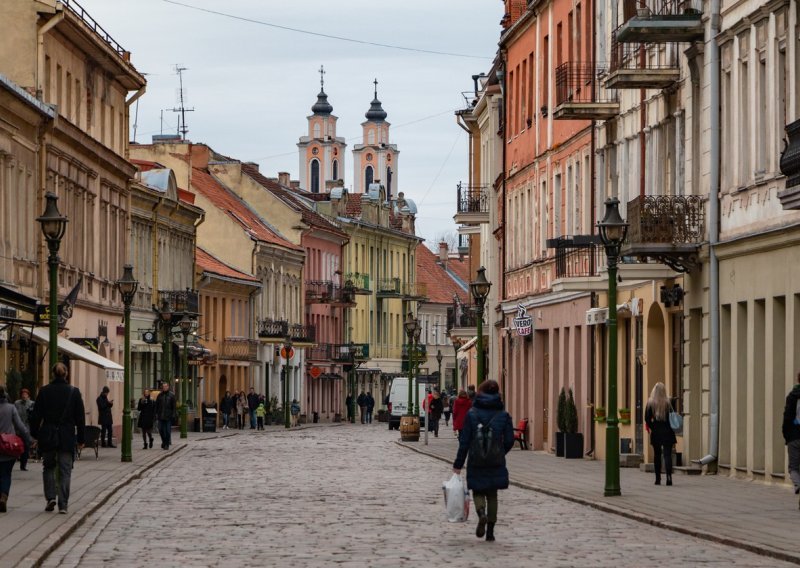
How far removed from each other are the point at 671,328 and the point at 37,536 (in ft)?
58.3

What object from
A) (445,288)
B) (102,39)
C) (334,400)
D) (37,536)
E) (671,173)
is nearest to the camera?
(37,536)

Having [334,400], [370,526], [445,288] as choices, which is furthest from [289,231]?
[370,526]

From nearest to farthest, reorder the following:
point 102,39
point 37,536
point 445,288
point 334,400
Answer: point 37,536
point 102,39
point 334,400
point 445,288

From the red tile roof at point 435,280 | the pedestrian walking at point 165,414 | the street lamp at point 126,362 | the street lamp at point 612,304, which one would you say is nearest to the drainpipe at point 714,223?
the street lamp at point 612,304

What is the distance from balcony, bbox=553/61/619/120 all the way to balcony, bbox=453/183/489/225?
21.5 metres

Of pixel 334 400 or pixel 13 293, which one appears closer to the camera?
pixel 13 293

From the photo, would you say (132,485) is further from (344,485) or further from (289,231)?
(289,231)

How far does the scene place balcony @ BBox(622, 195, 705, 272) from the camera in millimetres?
32094

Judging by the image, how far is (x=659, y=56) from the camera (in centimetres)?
3581

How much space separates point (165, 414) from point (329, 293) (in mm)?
56810

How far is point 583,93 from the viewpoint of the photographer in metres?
42.7

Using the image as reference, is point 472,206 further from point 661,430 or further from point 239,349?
point 661,430

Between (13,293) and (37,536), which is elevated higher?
(13,293)

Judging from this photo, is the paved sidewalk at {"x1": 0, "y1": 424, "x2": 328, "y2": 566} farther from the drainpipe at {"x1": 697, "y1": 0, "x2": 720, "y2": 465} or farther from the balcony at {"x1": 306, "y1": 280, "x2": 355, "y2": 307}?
the balcony at {"x1": 306, "y1": 280, "x2": 355, "y2": 307}
